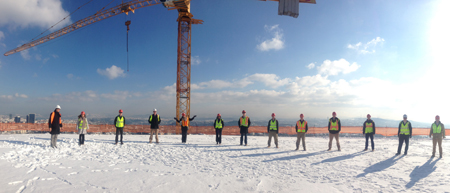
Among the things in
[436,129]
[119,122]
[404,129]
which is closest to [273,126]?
[404,129]

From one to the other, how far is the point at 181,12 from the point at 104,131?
72.9 ft

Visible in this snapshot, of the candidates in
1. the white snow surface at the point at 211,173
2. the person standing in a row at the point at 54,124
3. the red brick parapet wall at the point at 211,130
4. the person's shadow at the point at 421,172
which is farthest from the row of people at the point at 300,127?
the red brick parapet wall at the point at 211,130

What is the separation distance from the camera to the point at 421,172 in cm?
648

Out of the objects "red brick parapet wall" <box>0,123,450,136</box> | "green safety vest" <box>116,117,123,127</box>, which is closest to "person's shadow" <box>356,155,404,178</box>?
"green safety vest" <box>116,117,123,127</box>

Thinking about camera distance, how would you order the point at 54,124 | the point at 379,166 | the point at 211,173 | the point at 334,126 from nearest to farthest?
the point at 211,173
the point at 379,166
the point at 54,124
the point at 334,126

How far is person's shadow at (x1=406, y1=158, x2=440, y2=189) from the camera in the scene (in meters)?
5.54

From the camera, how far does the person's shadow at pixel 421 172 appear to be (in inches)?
218

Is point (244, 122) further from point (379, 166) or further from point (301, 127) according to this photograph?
point (379, 166)

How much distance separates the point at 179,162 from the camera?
284 inches

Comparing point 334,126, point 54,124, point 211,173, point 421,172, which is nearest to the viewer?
point 211,173

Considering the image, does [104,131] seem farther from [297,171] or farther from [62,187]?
[297,171]

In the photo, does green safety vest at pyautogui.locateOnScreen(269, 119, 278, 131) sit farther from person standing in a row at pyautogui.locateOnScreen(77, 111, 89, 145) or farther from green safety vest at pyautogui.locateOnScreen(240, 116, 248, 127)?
person standing in a row at pyautogui.locateOnScreen(77, 111, 89, 145)

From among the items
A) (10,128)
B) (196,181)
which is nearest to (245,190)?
(196,181)

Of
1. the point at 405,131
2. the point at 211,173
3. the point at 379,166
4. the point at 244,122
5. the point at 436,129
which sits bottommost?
the point at 379,166
